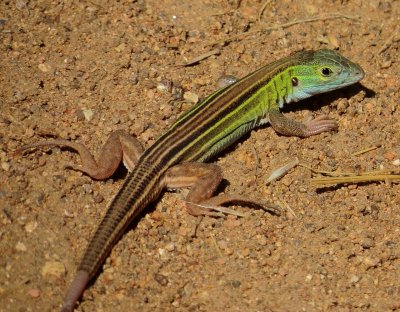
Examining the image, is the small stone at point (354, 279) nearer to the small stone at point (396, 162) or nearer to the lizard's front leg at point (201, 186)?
the lizard's front leg at point (201, 186)

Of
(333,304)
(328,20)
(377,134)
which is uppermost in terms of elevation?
(328,20)

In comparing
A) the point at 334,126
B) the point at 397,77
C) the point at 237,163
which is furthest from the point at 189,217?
the point at 397,77

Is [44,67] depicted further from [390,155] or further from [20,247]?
[390,155]

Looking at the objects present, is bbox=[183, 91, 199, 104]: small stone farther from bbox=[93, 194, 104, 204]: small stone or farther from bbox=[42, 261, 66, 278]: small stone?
bbox=[42, 261, 66, 278]: small stone

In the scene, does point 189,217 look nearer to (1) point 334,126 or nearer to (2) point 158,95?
(2) point 158,95

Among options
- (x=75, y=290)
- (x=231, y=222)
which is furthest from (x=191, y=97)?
(x=75, y=290)

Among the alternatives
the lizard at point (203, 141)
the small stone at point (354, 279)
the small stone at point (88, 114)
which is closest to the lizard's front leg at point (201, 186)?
the lizard at point (203, 141)
